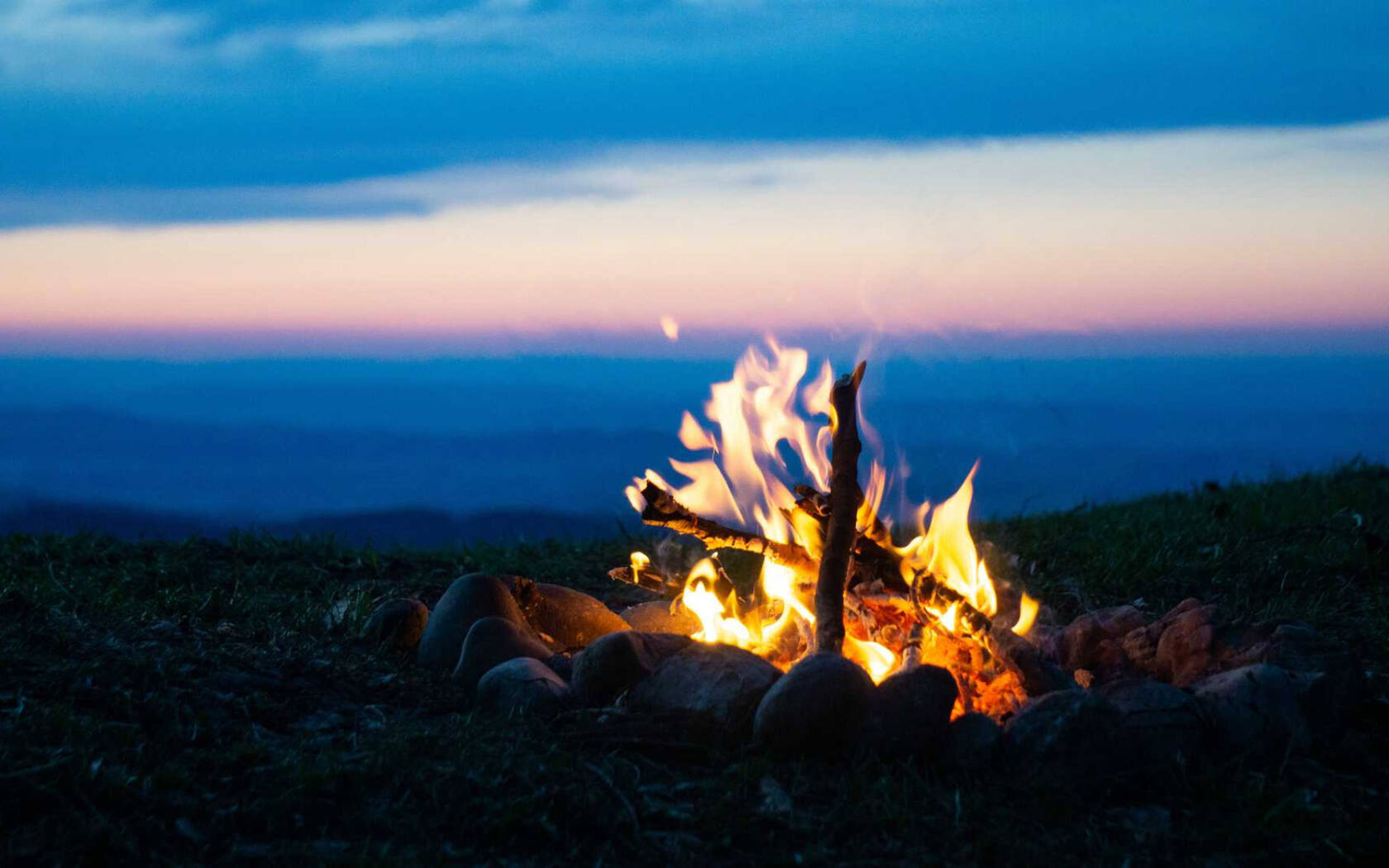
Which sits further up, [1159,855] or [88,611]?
[88,611]

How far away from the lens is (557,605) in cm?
611

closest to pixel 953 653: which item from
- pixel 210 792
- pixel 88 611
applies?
pixel 210 792

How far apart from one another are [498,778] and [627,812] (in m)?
0.42

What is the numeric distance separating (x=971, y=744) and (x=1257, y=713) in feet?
3.55

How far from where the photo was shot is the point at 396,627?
18.7 feet

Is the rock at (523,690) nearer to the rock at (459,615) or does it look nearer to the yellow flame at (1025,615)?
the rock at (459,615)

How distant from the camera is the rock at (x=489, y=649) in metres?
5.16

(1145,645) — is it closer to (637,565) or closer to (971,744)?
(971,744)

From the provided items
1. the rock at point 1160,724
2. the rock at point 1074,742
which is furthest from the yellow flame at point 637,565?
the rock at point 1160,724

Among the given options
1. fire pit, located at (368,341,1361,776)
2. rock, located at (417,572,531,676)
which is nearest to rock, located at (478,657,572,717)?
fire pit, located at (368,341,1361,776)

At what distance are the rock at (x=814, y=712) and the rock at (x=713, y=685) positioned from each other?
130mm

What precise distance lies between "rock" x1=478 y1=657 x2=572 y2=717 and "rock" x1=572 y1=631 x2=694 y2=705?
0.08 meters

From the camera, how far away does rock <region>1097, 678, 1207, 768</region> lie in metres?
4.30

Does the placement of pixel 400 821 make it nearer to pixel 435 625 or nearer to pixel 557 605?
pixel 435 625
